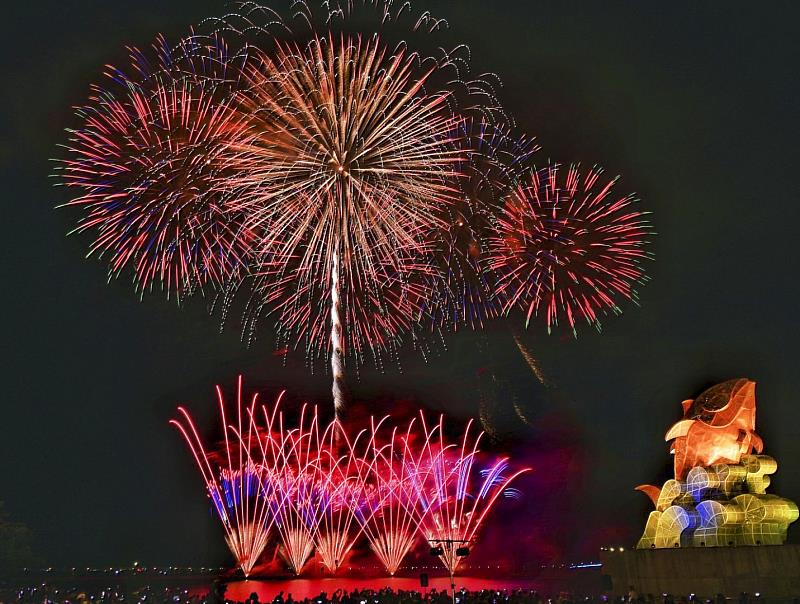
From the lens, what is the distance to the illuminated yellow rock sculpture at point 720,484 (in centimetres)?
2939

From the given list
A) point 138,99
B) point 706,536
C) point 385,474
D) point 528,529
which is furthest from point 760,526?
point 528,529

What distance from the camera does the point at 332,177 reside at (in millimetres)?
25078

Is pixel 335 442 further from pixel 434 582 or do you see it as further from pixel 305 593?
pixel 434 582

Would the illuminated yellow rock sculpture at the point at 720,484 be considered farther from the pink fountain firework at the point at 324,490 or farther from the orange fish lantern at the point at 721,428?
the pink fountain firework at the point at 324,490

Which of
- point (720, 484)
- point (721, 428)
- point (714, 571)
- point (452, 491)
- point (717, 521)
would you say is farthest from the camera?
point (452, 491)

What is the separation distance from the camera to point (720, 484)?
100 feet

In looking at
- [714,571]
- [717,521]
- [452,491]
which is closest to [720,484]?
[717,521]

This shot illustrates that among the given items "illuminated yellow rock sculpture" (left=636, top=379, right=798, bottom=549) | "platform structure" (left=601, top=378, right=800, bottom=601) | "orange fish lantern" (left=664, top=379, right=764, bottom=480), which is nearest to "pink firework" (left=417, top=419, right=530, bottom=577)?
"platform structure" (left=601, top=378, right=800, bottom=601)

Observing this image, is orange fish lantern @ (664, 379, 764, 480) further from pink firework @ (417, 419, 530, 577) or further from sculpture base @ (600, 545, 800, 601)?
pink firework @ (417, 419, 530, 577)

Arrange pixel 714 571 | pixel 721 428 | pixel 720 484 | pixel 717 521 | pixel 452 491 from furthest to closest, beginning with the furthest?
pixel 452 491, pixel 721 428, pixel 720 484, pixel 717 521, pixel 714 571

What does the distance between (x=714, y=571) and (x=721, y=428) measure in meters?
5.40

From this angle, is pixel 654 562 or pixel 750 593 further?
pixel 654 562

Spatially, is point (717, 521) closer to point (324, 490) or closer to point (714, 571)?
point (714, 571)

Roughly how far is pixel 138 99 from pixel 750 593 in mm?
25252
